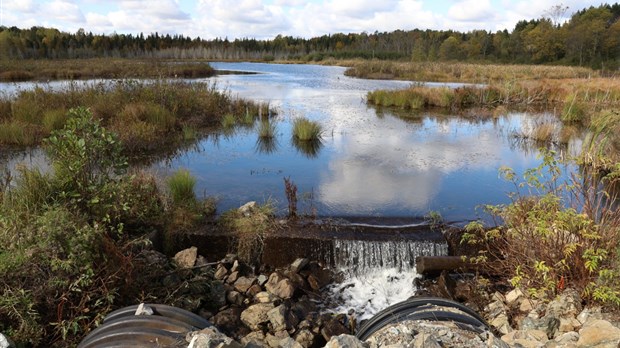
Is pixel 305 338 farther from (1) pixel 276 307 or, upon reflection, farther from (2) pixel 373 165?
(2) pixel 373 165

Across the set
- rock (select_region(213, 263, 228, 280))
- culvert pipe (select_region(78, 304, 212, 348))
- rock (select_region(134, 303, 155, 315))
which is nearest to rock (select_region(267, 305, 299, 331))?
rock (select_region(213, 263, 228, 280))

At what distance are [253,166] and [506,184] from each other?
495 centimetres

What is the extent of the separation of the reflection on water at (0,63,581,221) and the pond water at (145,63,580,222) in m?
0.02

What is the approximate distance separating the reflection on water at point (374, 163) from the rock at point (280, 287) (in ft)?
5.50

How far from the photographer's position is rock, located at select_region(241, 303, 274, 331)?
15.1 ft

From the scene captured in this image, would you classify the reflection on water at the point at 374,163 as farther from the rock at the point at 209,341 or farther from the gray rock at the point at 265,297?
the rock at the point at 209,341

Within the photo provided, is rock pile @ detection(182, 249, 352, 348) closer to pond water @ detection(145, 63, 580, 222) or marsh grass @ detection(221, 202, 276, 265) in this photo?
marsh grass @ detection(221, 202, 276, 265)

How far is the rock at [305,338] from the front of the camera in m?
4.39

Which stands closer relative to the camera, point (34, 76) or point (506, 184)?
point (506, 184)

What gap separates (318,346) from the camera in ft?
14.7

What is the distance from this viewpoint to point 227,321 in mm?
4562

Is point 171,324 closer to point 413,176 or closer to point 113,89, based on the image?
point 413,176

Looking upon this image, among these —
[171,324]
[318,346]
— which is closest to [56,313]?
[171,324]

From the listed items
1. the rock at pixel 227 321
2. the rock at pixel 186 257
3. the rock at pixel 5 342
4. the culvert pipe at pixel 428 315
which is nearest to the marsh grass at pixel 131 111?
the rock at pixel 186 257
